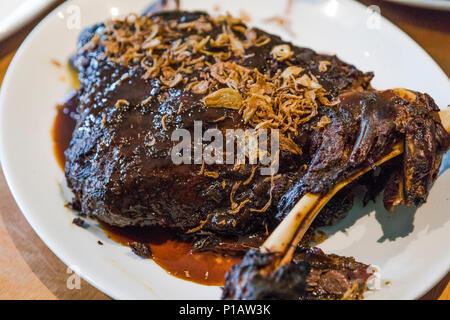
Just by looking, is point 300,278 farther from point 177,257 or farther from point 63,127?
point 63,127

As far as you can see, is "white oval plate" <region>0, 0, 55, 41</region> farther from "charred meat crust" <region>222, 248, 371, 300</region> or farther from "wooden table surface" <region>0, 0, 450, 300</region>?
"charred meat crust" <region>222, 248, 371, 300</region>

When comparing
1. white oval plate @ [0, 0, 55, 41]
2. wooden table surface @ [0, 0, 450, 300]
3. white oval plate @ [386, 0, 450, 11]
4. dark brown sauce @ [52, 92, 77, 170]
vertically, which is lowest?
wooden table surface @ [0, 0, 450, 300]

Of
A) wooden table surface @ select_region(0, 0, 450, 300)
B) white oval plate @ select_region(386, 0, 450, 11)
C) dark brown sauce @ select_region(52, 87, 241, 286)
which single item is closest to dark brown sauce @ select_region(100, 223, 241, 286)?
dark brown sauce @ select_region(52, 87, 241, 286)

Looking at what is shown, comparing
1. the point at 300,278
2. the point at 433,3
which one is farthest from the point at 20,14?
the point at 433,3

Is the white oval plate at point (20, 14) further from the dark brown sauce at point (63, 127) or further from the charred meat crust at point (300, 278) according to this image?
the charred meat crust at point (300, 278)
